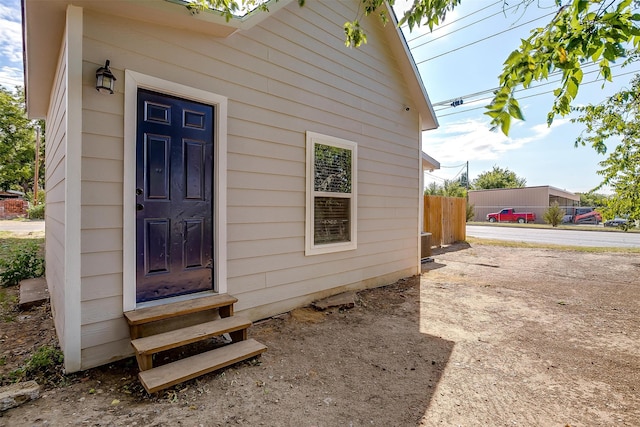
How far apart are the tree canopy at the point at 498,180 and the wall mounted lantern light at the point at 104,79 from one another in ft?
157

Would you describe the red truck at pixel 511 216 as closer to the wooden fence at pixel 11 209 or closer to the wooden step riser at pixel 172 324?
the wooden step riser at pixel 172 324

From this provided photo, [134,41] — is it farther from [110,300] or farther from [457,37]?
[457,37]

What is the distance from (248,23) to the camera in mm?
3180

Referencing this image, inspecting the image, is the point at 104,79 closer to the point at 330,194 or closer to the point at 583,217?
the point at 330,194

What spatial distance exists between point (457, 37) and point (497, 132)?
44.7 feet

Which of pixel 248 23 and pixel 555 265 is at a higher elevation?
pixel 248 23

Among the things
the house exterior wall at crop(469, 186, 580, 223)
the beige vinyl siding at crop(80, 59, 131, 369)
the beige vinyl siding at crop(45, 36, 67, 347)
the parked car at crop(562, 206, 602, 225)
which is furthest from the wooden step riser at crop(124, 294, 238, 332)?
the house exterior wall at crop(469, 186, 580, 223)

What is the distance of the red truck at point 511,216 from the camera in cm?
2601

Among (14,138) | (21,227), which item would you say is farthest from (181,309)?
(14,138)

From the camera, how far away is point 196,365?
2.38 m

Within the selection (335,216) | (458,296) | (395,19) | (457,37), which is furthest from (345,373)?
(457,37)

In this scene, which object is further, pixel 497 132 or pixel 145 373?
pixel 145 373

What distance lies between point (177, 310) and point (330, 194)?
252 cm

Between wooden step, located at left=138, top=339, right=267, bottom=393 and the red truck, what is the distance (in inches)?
1152
